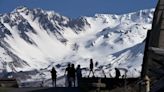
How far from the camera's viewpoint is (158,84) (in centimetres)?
1712

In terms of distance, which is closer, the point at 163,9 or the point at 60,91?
the point at 60,91

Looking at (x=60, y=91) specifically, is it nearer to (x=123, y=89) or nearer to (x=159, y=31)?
(x=123, y=89)

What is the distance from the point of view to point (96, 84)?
71.3 feet

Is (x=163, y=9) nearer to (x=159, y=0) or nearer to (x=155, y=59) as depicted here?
(x=159, y=0)

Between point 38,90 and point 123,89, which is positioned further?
point 38,90

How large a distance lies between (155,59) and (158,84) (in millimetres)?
9817

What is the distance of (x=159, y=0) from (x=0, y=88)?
11.2 meters

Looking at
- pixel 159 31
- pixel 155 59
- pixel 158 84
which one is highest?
pixel 159 31

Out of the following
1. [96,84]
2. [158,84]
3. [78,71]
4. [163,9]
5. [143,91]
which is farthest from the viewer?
[163,9]

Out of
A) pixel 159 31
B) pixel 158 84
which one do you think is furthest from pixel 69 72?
pixel 158 84

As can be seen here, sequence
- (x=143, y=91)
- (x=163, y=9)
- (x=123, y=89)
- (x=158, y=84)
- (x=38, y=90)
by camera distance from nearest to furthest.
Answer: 1. (x=158, y=84)
2. (x=143, y=91)
3. (x=123, y=89)
4. (x=38, y=90)
5. (x=163, y=9)

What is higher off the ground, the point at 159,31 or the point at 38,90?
the point at 159,31

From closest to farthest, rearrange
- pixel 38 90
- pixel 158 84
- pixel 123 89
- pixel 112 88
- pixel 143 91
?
1. pixel 158 84
2. pixel 143 91
3. pixel 123 89
4. pixel 112 88
5. pixel 38 90

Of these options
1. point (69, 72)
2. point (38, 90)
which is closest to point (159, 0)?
point (69, 72)
